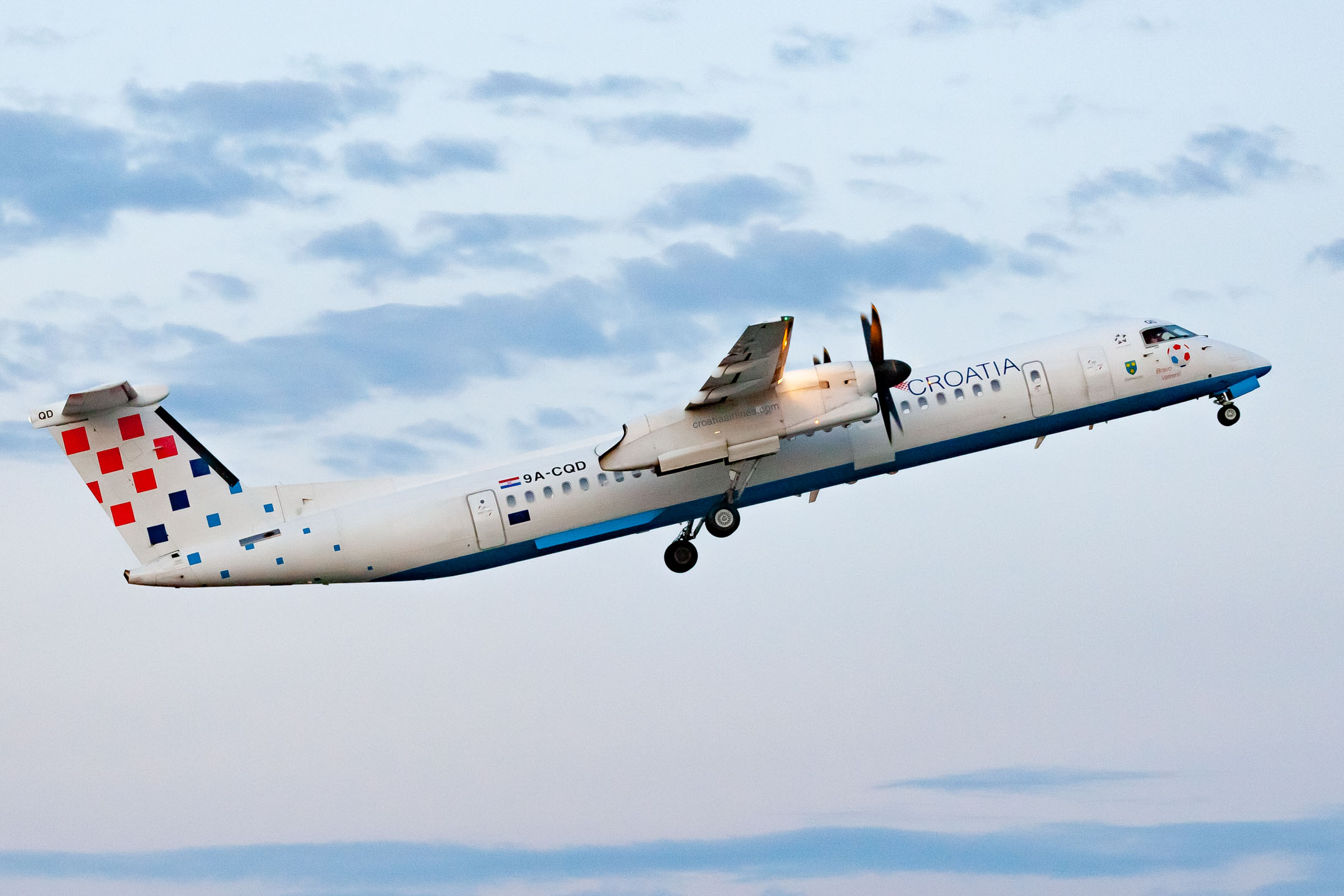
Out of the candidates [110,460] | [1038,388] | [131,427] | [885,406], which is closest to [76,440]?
[110,460]

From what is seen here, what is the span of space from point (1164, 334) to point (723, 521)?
10604mm

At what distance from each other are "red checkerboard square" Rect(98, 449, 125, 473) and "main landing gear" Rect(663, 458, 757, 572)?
37.3 ft

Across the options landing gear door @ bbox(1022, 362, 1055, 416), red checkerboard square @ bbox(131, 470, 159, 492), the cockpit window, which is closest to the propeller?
landing gear door @ bbox(1022, 362, 1055, 416)

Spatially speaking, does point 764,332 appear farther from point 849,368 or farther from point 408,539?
point 408,539

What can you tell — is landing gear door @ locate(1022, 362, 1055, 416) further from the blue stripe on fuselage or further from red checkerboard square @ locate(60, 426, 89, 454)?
red checkerboard square @ locate(60, 426, 89, 454)

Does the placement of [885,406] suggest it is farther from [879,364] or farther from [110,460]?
[110,460]

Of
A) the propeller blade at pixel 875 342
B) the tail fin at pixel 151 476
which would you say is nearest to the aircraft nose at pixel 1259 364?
the propeller blade at pixel 875 342

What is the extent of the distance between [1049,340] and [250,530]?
683 inches

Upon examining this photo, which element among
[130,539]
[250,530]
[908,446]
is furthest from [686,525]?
[130,539]

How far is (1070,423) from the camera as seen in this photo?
105 ft

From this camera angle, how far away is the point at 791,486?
102 feet

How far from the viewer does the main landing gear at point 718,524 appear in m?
30.4

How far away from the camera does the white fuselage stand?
1182 inches

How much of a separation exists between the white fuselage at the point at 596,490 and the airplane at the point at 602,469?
0.03 meters
